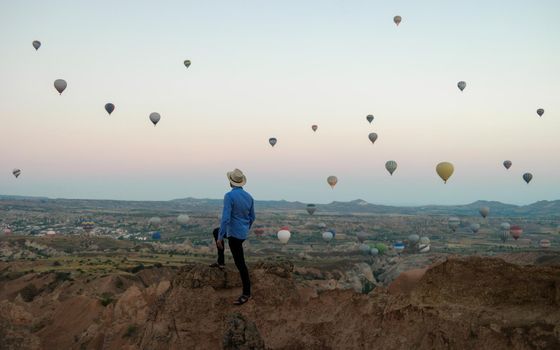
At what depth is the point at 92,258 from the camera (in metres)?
85.2

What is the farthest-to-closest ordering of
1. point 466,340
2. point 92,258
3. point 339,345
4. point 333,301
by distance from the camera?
point 92,258 < point 333,301 < point 339,345 < point 466,340

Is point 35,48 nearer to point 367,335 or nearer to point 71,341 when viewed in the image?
point 71,341

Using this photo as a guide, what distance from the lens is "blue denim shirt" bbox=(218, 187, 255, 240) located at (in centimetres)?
933

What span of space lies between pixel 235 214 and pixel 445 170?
48430 millimetres

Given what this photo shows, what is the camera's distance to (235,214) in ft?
31.1

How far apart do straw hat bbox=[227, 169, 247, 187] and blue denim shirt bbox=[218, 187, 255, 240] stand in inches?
9.5

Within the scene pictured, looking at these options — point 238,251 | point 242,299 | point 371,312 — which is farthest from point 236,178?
Answer: point 371,312

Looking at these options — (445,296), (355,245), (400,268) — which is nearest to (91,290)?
(445,296)

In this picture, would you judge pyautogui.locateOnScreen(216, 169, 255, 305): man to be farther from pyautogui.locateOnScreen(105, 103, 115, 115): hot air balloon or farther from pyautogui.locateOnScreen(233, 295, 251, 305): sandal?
pyautogui.locateOnScreen(105, 103, 115, 115): hot air balloon

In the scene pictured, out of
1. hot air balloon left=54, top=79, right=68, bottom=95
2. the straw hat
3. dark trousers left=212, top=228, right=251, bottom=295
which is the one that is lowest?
dark trousers left=212, top=228, right=251, bottom=295

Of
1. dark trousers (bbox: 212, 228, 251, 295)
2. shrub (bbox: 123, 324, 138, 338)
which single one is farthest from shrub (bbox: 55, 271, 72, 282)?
dark trousers (bbox: 212, 228, 251, 295)

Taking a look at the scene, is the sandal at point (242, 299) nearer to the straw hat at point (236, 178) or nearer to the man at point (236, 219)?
the man at point (236, 219)

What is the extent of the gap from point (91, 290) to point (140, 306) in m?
23.0

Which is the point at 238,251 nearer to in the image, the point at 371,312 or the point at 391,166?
the point at 371,312
